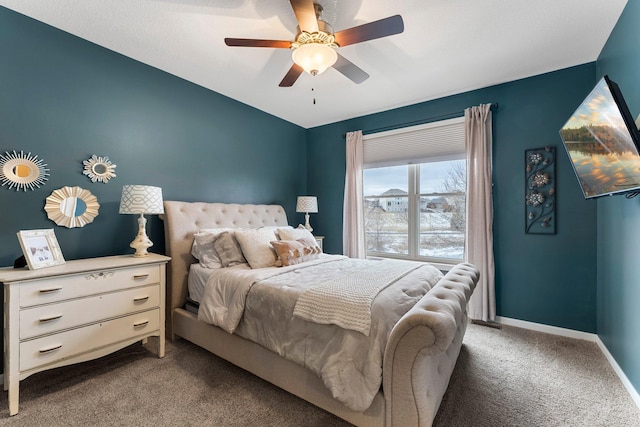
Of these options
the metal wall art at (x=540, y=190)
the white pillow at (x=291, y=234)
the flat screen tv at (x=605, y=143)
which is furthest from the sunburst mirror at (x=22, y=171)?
the metal wall art at (x=540, y=190)

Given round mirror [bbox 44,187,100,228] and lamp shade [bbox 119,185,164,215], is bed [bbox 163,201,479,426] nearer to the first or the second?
lamp shade [bbox 119,185,164,215]

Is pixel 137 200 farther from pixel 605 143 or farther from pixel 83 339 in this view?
pixel 605 143

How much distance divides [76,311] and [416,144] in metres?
3.83

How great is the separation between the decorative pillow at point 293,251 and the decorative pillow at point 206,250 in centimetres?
56

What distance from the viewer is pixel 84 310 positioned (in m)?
1.91

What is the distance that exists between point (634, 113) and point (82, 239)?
4276 mm

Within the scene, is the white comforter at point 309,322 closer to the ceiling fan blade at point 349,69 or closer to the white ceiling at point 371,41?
the ceiling fan blade at point 349,69

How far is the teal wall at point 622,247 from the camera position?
182 cm

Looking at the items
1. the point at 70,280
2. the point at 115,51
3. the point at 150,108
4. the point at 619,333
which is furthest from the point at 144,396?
the point at 619,333

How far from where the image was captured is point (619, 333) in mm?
2096

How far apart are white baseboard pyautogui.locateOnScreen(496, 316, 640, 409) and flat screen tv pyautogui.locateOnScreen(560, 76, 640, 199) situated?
1.33 metres

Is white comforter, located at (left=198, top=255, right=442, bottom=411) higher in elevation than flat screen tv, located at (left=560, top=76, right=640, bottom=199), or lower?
lower

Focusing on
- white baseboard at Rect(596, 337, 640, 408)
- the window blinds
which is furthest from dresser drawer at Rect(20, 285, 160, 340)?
white baseboard at Rect(596, 337, 640, 408)

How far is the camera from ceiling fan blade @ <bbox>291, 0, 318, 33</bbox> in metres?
1.58
